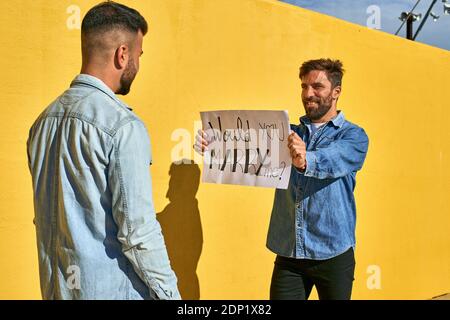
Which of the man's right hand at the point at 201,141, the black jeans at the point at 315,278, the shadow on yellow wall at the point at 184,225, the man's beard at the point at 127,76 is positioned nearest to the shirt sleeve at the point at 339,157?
the black jeans at the point at 315,278

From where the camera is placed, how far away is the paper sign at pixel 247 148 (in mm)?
2957

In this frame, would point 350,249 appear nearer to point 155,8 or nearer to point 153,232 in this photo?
point 153,232

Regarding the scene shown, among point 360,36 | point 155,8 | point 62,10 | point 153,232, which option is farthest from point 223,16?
point 153,232

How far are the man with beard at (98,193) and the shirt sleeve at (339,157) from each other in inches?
47.7

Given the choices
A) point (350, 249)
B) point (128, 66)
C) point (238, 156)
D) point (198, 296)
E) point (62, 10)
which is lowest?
point (198, 296)

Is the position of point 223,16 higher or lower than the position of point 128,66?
higher

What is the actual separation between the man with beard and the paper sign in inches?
48.7

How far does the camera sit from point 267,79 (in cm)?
416

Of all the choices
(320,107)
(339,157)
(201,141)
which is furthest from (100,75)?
(320,107)

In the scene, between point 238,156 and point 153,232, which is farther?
point 238,156

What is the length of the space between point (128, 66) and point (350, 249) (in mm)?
1791

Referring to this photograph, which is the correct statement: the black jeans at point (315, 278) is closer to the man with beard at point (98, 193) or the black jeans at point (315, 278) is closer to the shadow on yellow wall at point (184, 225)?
the shadow on yellow wall at point (184, 225)
